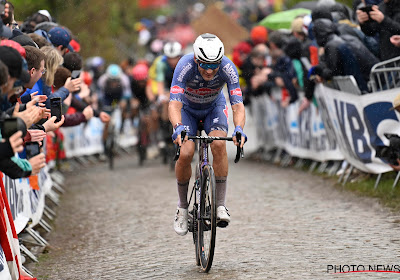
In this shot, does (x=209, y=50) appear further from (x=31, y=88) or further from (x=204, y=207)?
(x=31, y=88)

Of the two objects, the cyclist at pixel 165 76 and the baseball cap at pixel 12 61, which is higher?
the baseball cap at pixel 12 61

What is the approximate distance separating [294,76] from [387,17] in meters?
4.88

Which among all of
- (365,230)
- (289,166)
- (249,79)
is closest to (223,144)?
(365,230)

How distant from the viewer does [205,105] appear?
8602mm

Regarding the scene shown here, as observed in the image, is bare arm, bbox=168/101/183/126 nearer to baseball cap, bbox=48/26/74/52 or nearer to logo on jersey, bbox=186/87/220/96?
logo on jersey, bbox=186/87/220/96

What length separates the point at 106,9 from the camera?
29781 millimetres

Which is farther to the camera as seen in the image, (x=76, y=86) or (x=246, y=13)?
(x=246, y=13)

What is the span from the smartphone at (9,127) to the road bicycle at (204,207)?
1.96 m

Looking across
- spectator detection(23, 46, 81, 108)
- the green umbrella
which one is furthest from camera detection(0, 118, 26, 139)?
the green umbrella

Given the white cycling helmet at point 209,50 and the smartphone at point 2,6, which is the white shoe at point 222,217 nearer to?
the white cycling helmet at point 209,50

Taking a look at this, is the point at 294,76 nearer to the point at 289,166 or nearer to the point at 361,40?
Result: the point at 289,166

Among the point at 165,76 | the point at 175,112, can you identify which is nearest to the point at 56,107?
the point at 175,112

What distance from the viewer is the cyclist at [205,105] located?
7.83 metres

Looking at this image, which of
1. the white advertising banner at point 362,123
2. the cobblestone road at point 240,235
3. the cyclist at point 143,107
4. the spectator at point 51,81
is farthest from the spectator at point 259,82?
the spectator at point 51,81
